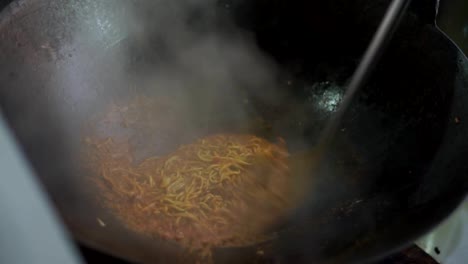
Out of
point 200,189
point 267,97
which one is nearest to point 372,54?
point 267,97

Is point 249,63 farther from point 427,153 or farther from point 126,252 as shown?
point 126,252

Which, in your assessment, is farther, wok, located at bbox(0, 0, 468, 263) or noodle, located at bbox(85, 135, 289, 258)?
noodle, located at bbox(85, 135, 289, 258)

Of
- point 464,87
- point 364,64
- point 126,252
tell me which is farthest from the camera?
point 364,64

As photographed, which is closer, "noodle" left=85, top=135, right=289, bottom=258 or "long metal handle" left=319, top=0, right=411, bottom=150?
"long metal handle" left=319, top=0, right=411, bottom=150

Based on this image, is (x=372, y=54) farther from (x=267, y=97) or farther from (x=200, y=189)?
(x=200, y=189)

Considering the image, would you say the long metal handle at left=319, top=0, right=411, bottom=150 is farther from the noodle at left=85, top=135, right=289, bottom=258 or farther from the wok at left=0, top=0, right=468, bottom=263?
the noodle at left=85, top=135, right=289, bottom=258

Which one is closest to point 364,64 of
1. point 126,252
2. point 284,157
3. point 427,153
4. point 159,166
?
point 427,153

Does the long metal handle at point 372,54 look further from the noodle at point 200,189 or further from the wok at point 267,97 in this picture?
the noodle at point 200,189

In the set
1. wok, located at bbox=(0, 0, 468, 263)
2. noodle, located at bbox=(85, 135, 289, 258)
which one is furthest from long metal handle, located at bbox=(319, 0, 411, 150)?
noodle, located at bbox=(85, 135, 289, 258)

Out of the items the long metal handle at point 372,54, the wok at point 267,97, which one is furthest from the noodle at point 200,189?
the long metal handle at point 372,54
